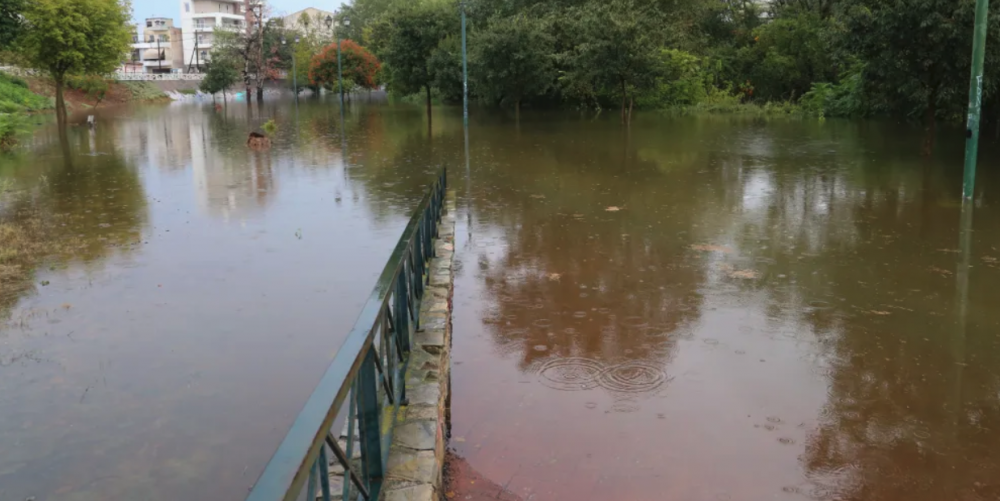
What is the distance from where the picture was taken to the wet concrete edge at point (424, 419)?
12.0 feet

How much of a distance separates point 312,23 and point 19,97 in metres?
73.4

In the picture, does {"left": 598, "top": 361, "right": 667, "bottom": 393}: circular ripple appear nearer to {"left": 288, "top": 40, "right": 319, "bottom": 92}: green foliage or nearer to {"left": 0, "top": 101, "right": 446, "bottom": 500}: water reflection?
{"left": 0, "top": 101, "right": 446, "bottom": 500}: water reflection

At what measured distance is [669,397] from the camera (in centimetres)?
572

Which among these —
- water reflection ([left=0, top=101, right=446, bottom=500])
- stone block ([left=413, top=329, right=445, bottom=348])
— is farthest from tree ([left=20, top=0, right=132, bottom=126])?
stone block ([left=413, top=329, right=445, bottom=348])

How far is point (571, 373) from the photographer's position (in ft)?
20.3

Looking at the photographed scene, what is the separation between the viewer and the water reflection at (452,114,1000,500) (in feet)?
15.6

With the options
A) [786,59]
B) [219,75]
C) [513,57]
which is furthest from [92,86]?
[786,59]

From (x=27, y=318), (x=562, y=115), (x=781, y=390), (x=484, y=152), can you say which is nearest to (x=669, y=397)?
(x=781, y=390)

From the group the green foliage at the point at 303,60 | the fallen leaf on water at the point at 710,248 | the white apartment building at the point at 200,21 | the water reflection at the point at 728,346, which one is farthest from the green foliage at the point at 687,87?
the white apartment building at the point at 200,21

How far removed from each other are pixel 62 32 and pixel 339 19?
67.7 m

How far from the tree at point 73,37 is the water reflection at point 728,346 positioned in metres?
28.9

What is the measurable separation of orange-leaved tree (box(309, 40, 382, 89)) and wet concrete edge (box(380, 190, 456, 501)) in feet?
194

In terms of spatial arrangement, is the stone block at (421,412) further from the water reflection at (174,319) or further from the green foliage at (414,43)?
the green foliage at (414,43)

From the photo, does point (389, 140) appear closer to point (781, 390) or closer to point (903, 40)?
point (903, 40)
